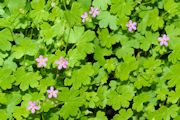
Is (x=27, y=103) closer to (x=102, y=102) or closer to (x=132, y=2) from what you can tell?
(x=102, y=102)

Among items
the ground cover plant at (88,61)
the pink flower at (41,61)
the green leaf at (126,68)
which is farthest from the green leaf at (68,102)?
the green leaf at (126,68)

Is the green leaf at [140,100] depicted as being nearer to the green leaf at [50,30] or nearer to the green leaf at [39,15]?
the green leaf at [50,30]

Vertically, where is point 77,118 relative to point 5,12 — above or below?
below

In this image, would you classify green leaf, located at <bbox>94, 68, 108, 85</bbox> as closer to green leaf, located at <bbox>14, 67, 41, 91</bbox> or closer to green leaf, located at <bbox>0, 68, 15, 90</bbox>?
green leaf, located at <bbox>14, 67, 41, 91</bbox>

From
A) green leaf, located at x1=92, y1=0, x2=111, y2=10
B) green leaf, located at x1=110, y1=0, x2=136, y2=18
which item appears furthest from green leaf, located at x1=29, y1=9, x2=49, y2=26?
green leaf, located at x1=110, y1=0, x2=136, y2=18

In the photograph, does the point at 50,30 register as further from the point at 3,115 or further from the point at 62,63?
the point at 3,115

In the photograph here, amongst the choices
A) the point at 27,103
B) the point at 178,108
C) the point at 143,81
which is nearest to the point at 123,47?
the point at 143,81

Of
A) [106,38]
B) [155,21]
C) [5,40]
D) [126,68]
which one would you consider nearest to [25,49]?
[5,40]

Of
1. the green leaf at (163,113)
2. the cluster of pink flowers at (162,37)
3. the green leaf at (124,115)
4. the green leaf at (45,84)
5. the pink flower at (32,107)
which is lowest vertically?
the green leaf at (163,113)

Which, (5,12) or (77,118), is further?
(5,12)
